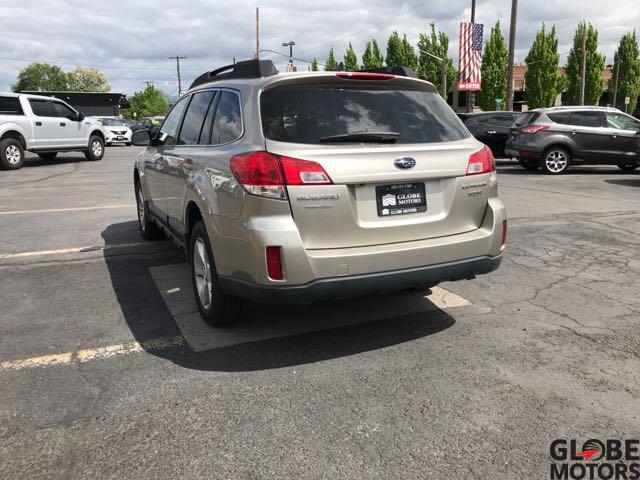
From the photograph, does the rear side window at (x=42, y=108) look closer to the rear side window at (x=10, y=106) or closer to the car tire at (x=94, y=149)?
the rear side window at (x=10, y=106)

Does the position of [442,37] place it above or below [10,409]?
above

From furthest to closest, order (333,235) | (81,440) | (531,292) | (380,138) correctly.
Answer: (531,292), (380,138), (333,235), (81,440)

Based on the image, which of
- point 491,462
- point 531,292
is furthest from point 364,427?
point 531,292

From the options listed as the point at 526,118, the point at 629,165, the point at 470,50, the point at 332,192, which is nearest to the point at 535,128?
the point at 526,118

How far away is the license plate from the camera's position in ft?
11.1

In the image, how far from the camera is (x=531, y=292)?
15.8 feet

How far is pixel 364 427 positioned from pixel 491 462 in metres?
0.61

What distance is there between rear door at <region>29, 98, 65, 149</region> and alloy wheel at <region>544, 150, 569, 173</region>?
48.0ft

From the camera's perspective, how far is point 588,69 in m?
56.3

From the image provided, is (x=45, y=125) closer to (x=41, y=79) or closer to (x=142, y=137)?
(x=142, y=137)

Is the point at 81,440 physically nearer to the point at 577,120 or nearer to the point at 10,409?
the point at 10,409

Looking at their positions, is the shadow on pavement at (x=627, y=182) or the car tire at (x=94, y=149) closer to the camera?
the shadow on pavement at (x=627, y=182)

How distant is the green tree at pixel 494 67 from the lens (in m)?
49.5

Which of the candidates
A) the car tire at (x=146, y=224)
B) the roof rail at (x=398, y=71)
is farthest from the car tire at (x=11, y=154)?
the roof rail at (x=398, y=71)
